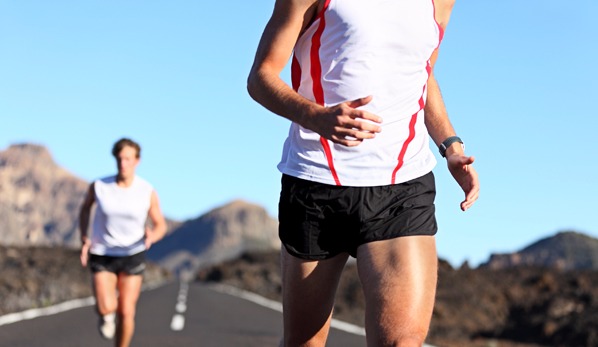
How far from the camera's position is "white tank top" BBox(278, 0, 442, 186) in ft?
14.1

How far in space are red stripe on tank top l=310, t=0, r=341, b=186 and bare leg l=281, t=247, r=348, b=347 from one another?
0.36m

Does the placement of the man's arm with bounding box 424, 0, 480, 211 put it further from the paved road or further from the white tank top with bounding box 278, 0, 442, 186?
the paved road

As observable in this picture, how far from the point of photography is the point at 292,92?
4164 mm

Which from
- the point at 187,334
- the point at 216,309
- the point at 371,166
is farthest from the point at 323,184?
the point at 216,309

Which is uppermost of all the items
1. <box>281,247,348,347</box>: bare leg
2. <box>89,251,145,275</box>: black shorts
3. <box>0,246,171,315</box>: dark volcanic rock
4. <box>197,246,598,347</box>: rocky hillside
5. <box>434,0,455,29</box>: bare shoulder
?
<box>434,0,455,29</box>: bare shoulder

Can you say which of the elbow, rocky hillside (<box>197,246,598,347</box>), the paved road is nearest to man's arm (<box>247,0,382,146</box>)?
the elbow

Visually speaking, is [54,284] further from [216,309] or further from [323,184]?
[323,184]

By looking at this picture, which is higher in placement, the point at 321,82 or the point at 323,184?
the point at 321,82

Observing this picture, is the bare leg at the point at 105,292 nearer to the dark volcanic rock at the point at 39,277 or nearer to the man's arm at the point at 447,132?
the man's arm at the point at 447,132

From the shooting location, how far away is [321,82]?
14.4 ft

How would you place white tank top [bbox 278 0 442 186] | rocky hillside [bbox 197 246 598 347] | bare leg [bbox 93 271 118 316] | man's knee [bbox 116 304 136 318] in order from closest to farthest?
white tank top [bbox 278 0 442 186] < man's knee [bbox 116 304 136 318] < bare leg [bbox 93 271 118 316] < rocky hillside [bbox 197 246 598 347]

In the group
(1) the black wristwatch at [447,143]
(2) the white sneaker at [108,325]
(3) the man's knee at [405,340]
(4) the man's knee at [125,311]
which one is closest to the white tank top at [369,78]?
(1) the black wristwatch at [447,143]

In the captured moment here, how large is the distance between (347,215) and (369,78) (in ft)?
1.72

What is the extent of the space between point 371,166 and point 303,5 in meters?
0.66
